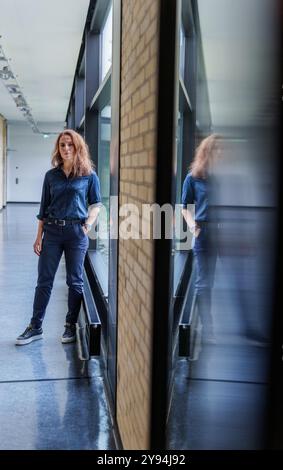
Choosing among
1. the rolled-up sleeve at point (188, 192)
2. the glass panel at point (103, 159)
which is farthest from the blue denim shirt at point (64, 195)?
the glass panel at point (103, 159)

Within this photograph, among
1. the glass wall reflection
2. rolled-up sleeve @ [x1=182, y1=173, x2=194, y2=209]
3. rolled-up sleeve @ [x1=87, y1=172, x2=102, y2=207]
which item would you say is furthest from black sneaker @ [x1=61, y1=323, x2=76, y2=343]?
rolled-up sleeve @ [x1=182, y1=173, x2=194, y2=209]

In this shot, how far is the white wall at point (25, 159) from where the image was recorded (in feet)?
88.3

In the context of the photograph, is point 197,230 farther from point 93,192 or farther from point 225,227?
point 93,192

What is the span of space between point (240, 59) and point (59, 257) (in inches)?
135

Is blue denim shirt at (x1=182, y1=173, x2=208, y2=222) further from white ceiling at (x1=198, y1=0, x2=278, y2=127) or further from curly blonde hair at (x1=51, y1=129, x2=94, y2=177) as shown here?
curly blonde hair at (x1=51, y1=129, x2=94, y2=177)

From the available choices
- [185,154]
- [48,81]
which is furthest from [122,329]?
[48,81]

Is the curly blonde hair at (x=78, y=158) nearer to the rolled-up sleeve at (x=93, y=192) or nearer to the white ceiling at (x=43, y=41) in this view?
the rolled-up sleeve at (x=93, y=192)

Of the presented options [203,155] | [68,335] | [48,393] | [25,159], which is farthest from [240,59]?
[25,159]

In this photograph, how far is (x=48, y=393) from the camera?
12.3 feet

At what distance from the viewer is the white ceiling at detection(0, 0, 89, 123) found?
7.39 meters

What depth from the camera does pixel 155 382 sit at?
2.21m

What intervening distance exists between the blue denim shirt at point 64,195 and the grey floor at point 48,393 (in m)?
1.19
